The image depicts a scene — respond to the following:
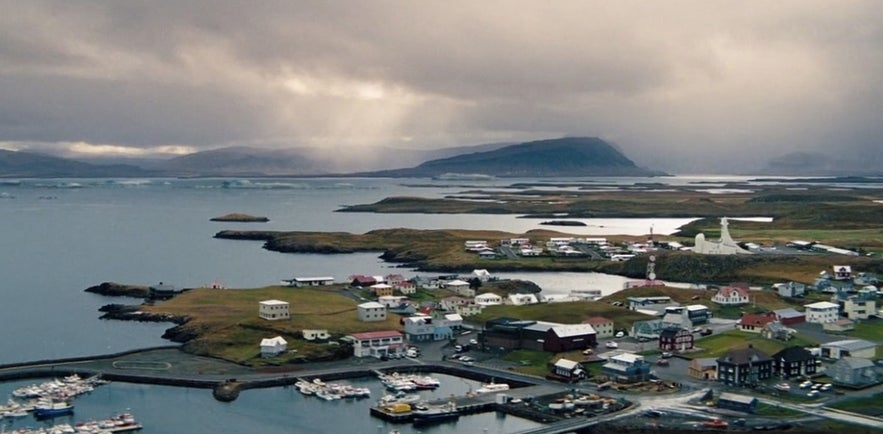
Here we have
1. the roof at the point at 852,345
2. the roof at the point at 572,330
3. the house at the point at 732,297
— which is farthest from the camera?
the house at the point at 732,297

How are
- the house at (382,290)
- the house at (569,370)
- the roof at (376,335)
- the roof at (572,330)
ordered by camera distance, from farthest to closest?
the house at (382,290)
the roof at (376,335)
the roof at (572,330)
the house at (569,370)

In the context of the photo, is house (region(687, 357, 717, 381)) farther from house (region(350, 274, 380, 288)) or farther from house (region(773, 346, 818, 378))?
house (region(350, 274, 380, 288))

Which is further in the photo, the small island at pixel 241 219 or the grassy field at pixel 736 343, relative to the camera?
the small island at pixel 241 219

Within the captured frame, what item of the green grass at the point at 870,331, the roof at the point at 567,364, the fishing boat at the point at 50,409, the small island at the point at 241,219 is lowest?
the fishing boat at the point at 50,409

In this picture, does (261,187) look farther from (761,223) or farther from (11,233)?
(761,223)

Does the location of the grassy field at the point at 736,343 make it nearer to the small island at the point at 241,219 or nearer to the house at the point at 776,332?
the house at the point at 776,332

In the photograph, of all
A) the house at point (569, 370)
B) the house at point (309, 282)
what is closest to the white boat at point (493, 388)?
the house at point (569, 370)

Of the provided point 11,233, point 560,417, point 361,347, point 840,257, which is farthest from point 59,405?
point 11,233

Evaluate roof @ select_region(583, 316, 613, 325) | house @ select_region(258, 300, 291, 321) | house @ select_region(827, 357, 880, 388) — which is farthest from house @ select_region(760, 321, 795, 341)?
house @ select_region(258, 300, 291, 321)
